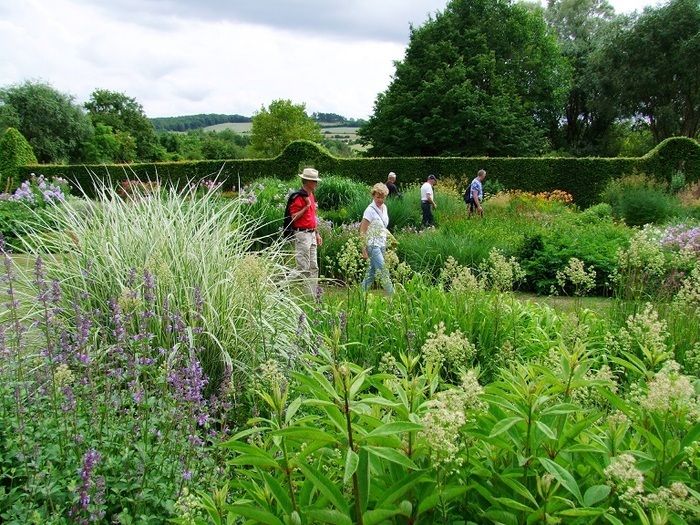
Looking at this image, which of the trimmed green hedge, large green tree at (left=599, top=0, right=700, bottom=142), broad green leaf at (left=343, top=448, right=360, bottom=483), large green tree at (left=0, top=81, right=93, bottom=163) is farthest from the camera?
large green tree at (left=0, top=81, right=93, bottom=163)

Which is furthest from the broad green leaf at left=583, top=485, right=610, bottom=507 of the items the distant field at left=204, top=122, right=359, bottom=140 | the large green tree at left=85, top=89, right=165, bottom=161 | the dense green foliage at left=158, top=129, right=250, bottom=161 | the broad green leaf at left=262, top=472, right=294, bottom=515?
the dense green foliage at left=158, top=129, right=250, bottom=161

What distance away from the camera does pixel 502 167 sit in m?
23.0

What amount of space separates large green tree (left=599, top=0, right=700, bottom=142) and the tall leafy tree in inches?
59.7

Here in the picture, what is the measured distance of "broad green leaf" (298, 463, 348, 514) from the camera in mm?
1359

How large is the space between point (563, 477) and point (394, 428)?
17.6 inches

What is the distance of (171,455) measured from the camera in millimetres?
2439

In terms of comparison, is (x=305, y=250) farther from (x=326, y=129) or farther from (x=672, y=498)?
(x=326, y=129)

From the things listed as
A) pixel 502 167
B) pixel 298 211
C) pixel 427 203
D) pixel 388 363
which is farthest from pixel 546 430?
pixel 502 167

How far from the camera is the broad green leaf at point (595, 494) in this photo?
1.39 metres

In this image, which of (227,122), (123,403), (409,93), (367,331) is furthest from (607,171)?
(227,122)

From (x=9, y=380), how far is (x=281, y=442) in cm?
221

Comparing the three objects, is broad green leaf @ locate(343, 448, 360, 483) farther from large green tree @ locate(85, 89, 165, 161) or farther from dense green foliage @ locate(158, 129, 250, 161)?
dense green foliage @ locate(158, 129, 250, 161)

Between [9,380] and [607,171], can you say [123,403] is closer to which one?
[9,380]

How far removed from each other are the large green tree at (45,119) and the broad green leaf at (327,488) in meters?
49.9
